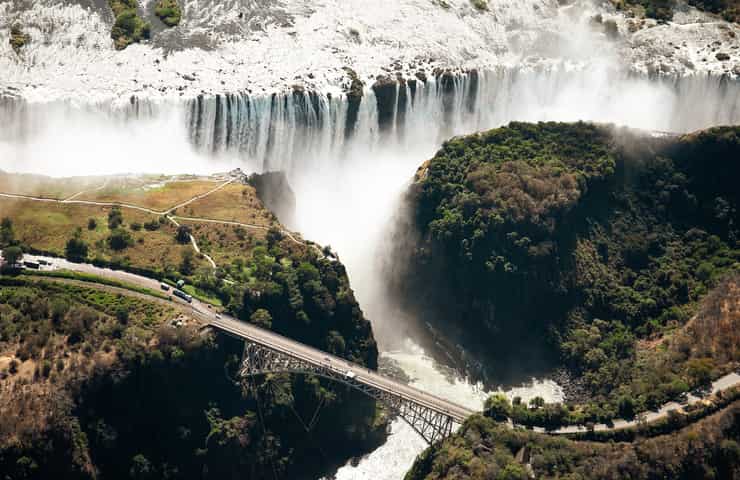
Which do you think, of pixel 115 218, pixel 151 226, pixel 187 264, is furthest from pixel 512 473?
pixel 115 218

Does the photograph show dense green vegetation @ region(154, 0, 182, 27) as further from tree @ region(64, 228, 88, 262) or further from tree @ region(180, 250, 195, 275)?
tree @ region(64, 228, 88, 262)

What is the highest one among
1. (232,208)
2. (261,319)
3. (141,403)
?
(232,208)

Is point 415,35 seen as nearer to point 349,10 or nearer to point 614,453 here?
point 349,10

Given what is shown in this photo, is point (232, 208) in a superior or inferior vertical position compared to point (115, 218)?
superior

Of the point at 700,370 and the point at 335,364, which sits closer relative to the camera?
the point at 700,370

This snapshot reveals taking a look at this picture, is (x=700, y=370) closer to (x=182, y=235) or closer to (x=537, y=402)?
(x=537, y=402)
